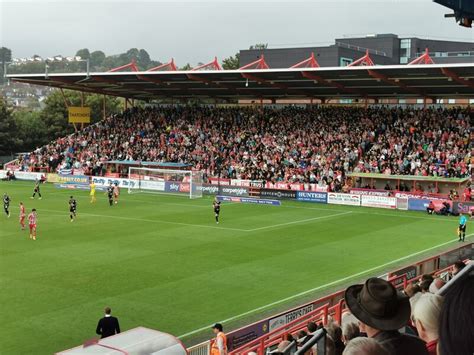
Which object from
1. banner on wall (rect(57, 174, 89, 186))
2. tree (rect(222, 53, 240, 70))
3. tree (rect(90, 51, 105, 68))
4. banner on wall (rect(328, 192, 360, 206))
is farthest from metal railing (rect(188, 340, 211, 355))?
tree (rect(222, 53, 240, 70))

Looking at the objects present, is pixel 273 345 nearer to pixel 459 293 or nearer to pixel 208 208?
pixel 459 293

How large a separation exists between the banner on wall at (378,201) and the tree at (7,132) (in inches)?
2158

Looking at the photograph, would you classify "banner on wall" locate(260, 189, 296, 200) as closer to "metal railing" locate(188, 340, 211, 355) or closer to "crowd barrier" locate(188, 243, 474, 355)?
"crowd barrier" locate(188, 243, 474, 355)

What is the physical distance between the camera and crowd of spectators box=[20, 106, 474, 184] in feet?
164

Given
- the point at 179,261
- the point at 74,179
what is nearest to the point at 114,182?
the point at 74,179

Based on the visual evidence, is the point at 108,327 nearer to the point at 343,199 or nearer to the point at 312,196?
the point at 343,199

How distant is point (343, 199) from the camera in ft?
153

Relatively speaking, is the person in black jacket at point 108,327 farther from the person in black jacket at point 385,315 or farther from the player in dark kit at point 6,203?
the player in dark kit at point 6,203

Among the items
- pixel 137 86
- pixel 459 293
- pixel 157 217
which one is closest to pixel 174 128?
pixel 137 86

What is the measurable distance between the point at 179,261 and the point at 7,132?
64.7m

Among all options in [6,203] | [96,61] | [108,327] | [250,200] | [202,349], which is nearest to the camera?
[202,349]

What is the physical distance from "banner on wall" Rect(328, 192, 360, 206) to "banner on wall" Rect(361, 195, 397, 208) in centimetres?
59

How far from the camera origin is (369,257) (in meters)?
26.5

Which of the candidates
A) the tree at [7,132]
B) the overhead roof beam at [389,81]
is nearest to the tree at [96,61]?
the tree at [7,132]
